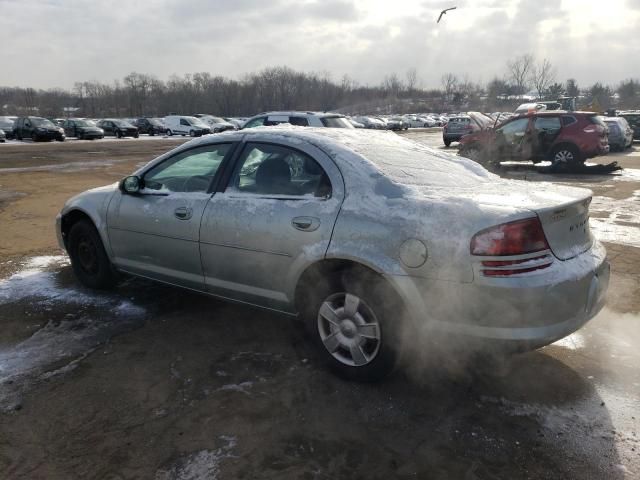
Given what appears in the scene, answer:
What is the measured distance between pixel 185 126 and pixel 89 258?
128 feet

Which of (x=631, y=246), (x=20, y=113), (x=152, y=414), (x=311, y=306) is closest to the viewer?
(x=152, y=414)

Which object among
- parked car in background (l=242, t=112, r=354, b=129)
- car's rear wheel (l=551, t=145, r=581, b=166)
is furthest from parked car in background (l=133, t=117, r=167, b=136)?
car's rear wheel (l=551, t=145, r=581, b=166)

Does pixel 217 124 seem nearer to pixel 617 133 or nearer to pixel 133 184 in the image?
pixel 617 133

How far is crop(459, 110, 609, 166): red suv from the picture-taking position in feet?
43.8

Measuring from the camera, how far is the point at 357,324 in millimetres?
3080

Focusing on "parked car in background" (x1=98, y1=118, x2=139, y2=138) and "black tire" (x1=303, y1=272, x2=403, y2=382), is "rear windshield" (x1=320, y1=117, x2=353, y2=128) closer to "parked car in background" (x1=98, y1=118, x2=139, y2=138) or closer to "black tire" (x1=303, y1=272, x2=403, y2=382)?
"black tire" (x1=303, y1=272, x2=403, y2=382)

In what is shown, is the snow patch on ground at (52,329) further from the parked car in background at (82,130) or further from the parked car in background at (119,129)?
the parked car in background at (119,129)

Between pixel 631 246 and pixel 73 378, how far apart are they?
6.08 m

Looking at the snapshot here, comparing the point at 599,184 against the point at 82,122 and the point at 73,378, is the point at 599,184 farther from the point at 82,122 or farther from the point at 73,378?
the point at 82,122

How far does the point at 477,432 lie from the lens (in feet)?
8.90

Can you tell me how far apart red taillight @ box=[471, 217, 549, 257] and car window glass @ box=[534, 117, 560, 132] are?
1249 centimetres

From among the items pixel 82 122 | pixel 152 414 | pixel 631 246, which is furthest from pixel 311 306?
pixel 82 122

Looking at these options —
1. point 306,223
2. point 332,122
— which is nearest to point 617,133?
point 332,122

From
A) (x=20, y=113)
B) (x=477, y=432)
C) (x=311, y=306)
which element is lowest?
(x=477, y=432)
